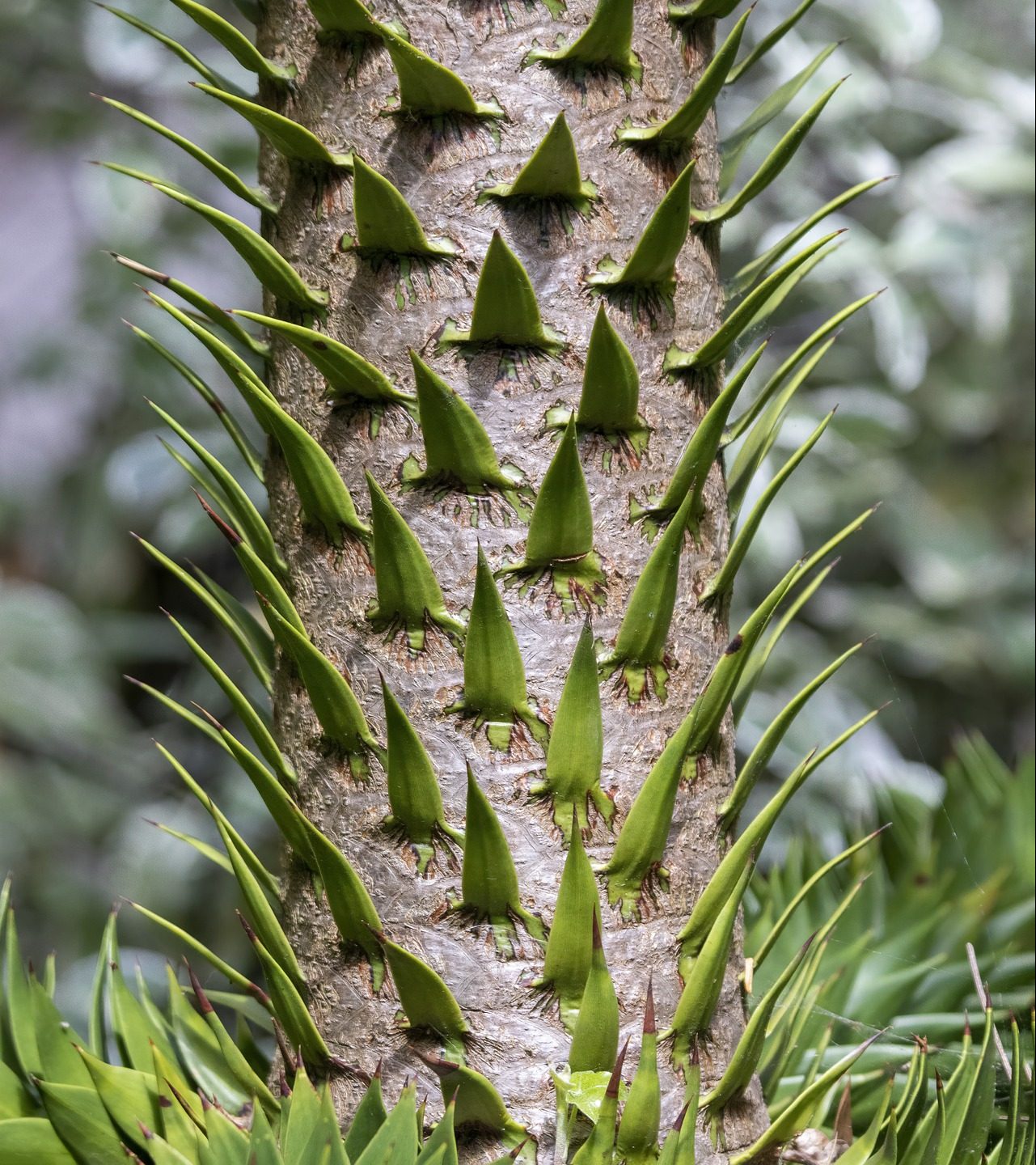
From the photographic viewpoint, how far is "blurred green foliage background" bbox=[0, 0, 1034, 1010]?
1450 millimetres

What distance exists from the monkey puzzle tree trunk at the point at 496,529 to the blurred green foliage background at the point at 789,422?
69 cm

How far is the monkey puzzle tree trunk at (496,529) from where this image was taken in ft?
1.19

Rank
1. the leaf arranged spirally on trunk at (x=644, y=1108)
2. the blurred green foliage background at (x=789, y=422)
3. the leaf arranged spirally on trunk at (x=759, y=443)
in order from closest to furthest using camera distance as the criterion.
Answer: the leaf arranged spirally on trunk at (x=644, y=1108) < the leaf arranged spirally on trunk at (x=759, y=443) < the blurred green foliage background at (x=789, y=422)

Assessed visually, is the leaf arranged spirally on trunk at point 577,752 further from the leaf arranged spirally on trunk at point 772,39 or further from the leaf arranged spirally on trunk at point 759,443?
the leaf arranged spirally on trunk at point 772,39

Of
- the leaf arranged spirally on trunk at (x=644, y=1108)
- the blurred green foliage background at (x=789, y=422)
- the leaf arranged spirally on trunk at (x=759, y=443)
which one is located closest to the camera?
the leaf arranged spirally on trunk at (x=644, y=1108)

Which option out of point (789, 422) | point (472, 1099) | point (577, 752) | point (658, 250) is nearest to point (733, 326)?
point (658, 250)

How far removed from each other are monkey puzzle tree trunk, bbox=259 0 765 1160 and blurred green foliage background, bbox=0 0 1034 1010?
0.69 meters

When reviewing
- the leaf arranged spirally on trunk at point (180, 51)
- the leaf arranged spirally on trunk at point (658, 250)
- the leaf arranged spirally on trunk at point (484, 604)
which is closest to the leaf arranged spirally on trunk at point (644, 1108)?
the leaf arranged spirally on trunk at point (484, 604)

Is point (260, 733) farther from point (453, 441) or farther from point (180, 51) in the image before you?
point (180, 51)

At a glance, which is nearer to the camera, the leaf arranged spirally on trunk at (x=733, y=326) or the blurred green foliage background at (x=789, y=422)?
the leaf arranged spirally on trunk at (x=733, y=326)

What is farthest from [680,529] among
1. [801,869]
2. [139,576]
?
[139,576]

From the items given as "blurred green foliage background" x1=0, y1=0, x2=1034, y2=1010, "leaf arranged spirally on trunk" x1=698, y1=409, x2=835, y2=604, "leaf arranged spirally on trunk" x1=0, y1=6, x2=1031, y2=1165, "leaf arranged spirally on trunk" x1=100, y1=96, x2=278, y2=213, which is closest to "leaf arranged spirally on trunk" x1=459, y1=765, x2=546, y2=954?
"leaf arranged spirally on trunk" x1=0, y1=6, x2=1031, y2=1165

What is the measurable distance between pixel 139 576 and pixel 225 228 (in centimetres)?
249

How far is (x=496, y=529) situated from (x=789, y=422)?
113 centimetres
